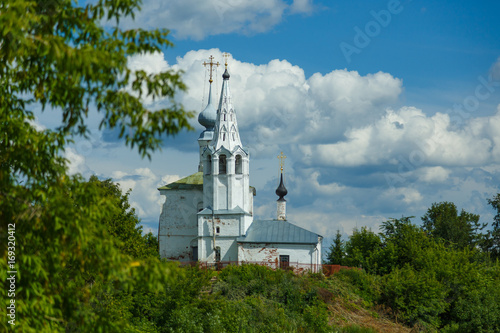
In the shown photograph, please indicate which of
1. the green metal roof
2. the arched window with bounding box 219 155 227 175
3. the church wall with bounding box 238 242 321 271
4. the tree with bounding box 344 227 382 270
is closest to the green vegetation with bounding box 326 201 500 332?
the tree with bounding box 344 227 382 270

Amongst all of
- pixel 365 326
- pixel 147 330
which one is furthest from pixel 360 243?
pixel 147 330

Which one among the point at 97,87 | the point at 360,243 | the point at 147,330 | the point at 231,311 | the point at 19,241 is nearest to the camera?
the point at 97,87

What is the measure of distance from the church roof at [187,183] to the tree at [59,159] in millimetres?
35293

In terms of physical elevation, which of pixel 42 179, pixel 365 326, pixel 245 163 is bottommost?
pixel 365 326

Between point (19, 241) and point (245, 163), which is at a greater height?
point (245, 163)

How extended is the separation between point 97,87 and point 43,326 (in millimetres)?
3011

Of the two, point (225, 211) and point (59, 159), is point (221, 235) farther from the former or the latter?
point (59, 159)

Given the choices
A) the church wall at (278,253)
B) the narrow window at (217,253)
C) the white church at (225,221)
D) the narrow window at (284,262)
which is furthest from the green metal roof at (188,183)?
the narrow window at (284,262)

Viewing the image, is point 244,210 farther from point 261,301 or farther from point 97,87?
point 97,87

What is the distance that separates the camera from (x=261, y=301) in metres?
26.5

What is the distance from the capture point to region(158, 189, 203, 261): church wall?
4241 cm

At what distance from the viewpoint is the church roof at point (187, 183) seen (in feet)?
141

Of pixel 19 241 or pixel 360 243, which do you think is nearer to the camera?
pixel 19 241

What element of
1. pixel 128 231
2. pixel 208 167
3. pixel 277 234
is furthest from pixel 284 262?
pixel 128 231
